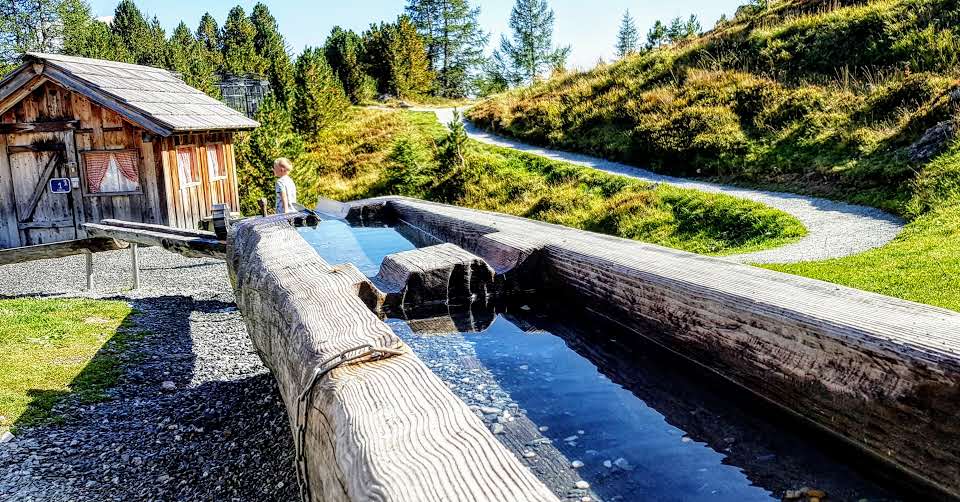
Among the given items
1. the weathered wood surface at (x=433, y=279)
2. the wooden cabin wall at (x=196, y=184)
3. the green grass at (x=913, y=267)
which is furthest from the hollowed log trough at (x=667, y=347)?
the wooden cabin wall at (x=196, y=184)

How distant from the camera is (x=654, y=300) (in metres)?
4.57

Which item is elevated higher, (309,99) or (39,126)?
(309,99)

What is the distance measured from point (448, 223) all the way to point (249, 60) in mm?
46034

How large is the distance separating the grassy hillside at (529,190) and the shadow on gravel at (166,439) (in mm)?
8086

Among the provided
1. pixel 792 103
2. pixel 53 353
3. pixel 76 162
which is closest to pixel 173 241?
pixel 53 353

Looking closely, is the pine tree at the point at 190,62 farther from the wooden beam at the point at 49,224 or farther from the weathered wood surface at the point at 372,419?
the weathered wood surface at the point at 372,419

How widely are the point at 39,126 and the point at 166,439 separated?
12090 millimetres

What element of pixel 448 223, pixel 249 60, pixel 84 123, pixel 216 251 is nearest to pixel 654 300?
pixel 448 223

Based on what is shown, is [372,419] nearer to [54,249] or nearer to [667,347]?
[667,347]

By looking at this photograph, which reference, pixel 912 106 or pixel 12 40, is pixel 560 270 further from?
pixel 12 40

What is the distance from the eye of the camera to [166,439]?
5.31 metres

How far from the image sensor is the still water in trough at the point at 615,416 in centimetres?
329

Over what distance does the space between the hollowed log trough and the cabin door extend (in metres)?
11.4

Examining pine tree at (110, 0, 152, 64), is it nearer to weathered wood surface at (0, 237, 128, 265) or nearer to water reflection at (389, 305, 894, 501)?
weathered wood surface at (0, 237, 128, 265)
